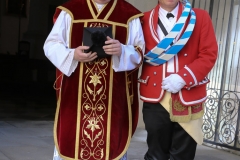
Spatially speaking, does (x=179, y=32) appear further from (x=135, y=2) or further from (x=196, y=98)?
(x=135, y=2)

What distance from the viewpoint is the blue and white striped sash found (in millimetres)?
2887

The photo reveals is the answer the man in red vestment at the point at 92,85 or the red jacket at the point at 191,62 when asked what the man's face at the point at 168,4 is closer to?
the red jacket at the point at 191,62

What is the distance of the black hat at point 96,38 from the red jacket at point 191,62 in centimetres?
40

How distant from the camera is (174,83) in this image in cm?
285

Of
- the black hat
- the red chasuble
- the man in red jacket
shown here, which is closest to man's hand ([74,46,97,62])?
the black hat

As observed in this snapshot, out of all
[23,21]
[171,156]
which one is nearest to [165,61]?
[171,156]

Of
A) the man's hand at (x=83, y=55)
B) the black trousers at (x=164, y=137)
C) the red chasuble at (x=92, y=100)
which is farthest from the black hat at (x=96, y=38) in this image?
the black trousers at (x=164, y=137)

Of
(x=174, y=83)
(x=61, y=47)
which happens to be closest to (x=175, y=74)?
(x=174, y=83)

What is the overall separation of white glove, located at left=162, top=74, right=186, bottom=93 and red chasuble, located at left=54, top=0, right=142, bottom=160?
0.27 metres

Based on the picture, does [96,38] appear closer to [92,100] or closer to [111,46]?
[111,46]

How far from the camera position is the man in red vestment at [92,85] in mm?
2832

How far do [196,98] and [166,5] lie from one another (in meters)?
0.64

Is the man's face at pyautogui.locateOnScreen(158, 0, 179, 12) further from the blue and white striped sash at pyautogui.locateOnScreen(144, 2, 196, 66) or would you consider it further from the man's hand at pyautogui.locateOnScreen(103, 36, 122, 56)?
the man's hand at pyautogui.locateOnScreen(103, 36, 122, 56)

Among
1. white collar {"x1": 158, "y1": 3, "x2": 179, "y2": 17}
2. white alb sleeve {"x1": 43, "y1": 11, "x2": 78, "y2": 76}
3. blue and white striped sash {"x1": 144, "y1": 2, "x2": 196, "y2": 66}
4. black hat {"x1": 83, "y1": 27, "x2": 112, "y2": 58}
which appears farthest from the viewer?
white collar {"x1": 158, "y1": 3, "x2": 179, "y2": 17}
